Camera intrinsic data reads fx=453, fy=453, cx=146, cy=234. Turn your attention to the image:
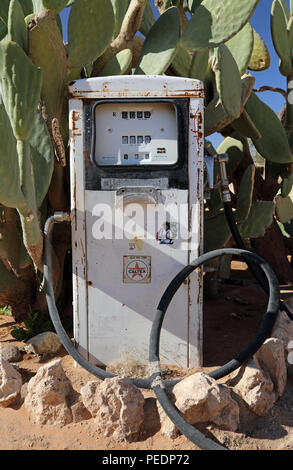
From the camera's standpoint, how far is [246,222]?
350 cm

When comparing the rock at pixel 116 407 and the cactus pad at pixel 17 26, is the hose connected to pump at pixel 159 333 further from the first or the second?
the cactus pad at pixel 17 26

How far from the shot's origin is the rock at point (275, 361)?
2.44 metres

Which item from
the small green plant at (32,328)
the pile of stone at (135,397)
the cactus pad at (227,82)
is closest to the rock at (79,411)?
the pile of stone at (135,397)

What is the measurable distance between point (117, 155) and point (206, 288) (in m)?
2.05

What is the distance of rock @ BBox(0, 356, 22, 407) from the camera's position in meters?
2.37

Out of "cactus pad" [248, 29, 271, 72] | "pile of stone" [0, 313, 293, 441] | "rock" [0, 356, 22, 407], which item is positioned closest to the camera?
"pile of stone" [0, 313, 293, 441]

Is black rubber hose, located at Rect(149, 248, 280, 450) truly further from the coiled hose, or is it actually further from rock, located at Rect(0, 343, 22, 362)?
rock, located at Rect(0, 343, 22, 362)

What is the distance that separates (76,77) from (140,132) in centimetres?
71

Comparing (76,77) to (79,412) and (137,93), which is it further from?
(79,412)

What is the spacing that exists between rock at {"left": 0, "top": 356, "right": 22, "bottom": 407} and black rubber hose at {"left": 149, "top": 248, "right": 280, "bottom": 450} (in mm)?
725

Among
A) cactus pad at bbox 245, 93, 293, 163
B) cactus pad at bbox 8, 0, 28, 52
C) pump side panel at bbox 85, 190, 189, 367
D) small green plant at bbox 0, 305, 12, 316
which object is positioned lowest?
small green plant at bbox 0, 305, 12, 316

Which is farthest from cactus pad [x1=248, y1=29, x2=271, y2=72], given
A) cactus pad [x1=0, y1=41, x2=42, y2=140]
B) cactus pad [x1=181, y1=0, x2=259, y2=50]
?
cactus pad [x1=0, y1=41, x2=42, y2=140]
